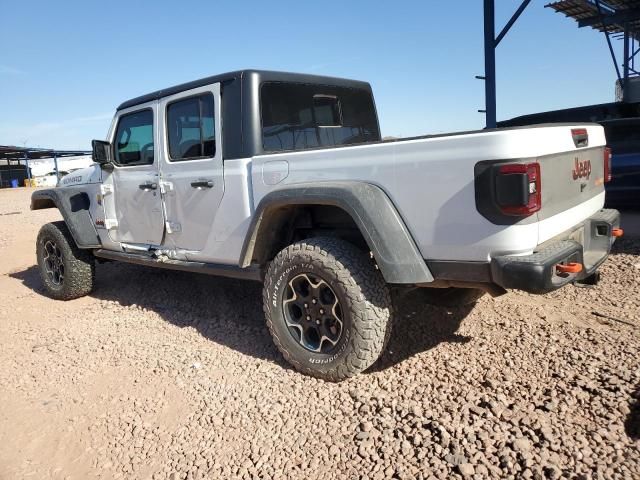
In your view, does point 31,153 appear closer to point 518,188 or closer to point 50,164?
point 50,164

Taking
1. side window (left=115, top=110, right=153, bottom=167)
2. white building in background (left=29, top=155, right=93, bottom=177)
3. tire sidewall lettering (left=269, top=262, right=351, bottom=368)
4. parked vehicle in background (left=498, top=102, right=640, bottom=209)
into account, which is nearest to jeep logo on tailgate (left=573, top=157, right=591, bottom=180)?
tire sidewall lettering (left=269, top=262, right=351, bottom=368)

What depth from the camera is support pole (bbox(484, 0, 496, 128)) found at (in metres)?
7.43

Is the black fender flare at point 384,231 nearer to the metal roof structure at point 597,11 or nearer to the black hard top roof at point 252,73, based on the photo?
the black hard top roof at point 252,73

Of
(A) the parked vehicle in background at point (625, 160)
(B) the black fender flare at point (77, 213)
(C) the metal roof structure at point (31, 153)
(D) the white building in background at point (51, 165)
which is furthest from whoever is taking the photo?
(D) the white building in background at point (51, 165)

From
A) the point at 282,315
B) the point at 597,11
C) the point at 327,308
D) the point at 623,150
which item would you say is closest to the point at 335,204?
the point at 327,308

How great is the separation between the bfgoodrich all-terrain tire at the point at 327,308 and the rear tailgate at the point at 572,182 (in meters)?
1.00

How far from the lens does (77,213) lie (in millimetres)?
5168

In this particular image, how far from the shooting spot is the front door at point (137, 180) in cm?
428

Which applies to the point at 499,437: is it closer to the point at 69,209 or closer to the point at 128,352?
the point at 128,352

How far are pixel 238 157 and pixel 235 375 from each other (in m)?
1.51

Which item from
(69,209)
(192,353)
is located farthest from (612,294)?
(69,209)

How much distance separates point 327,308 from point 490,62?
6.08 m

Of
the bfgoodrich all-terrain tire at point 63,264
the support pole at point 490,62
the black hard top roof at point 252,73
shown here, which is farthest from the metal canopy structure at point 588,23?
the bfgoodrich all-terrain tire at point 63,264

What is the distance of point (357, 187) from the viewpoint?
278 centimetres
